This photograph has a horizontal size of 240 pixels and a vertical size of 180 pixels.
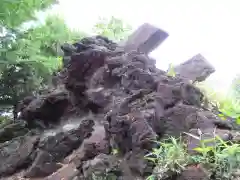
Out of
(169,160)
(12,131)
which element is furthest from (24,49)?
(169,160)

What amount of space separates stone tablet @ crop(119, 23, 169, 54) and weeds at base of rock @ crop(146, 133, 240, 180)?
262 cm

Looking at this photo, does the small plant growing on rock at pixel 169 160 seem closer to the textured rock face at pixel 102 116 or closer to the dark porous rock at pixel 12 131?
Answer: the textured rock face at pixel 102 116

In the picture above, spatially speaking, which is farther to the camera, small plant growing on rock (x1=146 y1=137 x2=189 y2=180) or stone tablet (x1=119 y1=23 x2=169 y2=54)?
stone tablet (x1=119 y1=23 x2=169 y2=54)

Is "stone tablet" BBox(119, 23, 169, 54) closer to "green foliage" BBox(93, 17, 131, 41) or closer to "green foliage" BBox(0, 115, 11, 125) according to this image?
"green foliage" BBox(93, 17, 131, 41)

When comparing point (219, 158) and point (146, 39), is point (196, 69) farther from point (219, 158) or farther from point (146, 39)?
point (219, 158)

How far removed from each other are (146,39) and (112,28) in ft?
8.57

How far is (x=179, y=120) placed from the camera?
3316mm

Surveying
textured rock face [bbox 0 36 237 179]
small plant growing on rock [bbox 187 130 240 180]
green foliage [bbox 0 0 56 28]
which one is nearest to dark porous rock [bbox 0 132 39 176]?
textured rock face [bbox 0 36 237 179]

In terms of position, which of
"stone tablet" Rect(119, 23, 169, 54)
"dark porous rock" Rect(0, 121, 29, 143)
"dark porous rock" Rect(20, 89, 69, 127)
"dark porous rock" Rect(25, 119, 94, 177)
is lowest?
"dark porous rock" Rect(25, 119, 94, 177)

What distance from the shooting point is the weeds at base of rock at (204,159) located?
2500 millimetres

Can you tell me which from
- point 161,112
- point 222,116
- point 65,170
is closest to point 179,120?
point 161,112

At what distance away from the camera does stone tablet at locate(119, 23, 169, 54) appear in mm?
5102

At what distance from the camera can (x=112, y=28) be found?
7578 mm

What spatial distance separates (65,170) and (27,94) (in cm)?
297
